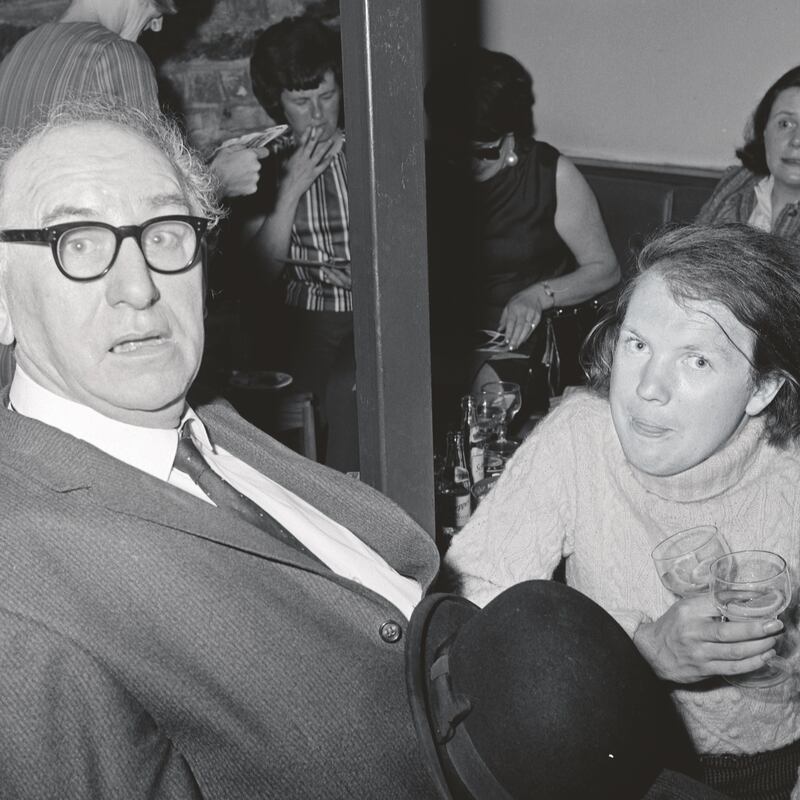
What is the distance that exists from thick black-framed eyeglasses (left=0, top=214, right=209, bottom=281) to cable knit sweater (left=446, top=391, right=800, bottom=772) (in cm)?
69

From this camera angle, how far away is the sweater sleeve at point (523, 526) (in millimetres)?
1608

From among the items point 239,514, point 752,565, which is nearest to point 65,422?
point 239,514

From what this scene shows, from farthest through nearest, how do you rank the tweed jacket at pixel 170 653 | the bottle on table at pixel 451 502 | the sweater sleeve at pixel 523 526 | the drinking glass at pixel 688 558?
the bottle on table at pixel 451 502
the sweater sleeve at pixel 523 526
the drinking glass at pixel 688 558
the tweed jacket at pixel 170 653

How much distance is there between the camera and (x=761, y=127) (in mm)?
3234

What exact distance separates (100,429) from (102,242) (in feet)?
0.82

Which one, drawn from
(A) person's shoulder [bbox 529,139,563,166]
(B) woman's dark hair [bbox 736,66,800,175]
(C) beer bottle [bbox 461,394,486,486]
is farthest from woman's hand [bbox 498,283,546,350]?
(B) woman's dark hair [bbox 736,66,800,175]

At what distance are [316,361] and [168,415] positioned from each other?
2103 mm

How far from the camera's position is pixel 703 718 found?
5.11 feet

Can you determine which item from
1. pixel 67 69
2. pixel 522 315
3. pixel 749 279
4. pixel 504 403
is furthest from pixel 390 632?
pixel 522 315

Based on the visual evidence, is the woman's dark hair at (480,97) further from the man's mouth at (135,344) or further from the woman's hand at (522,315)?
the man's mouth at (135,344)

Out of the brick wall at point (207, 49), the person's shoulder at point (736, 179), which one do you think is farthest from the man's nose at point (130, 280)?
the brick wall at point (207, 49)

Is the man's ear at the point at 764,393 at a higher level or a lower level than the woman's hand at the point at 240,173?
lower

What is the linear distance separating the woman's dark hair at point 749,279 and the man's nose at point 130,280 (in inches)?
32.3

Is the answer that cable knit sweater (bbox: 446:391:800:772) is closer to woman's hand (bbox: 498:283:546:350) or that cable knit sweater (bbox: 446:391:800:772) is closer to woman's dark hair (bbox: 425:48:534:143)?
woman's hand (bbox: 498:283:546:350)
